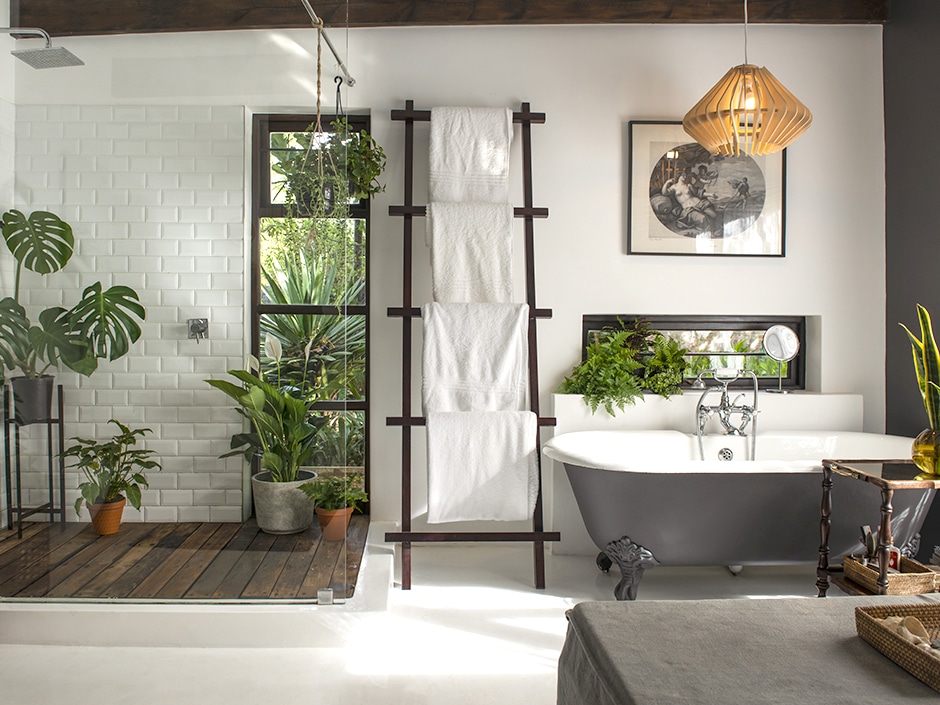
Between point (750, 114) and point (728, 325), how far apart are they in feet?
3.58

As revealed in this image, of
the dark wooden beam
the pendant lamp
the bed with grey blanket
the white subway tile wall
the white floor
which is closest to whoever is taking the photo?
the bed with grey blanket

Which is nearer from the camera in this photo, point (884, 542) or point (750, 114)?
point (884, 542)

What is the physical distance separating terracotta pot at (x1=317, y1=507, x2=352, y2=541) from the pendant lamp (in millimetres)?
2318

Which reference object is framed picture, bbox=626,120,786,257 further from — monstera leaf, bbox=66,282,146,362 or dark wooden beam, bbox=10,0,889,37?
monstera leaf, bbox=66,282,146,362

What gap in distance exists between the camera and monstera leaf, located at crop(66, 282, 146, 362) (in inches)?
98.4

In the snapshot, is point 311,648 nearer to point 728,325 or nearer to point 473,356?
point 473,356

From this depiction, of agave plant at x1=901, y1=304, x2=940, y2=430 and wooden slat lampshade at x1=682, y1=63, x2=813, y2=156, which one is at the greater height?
wooden slat lampshade at x1=682, y1=63, x2=813, y2=156

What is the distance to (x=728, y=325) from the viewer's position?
12.3 ft

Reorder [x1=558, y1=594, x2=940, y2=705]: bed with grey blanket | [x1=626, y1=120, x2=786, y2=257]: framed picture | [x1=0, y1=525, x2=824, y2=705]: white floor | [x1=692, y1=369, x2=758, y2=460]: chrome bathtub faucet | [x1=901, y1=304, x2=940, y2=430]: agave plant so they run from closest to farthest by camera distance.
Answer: [x1=558, y1=594, x2=940, y2=705]: bed with grey blanket → [x1=0, y1=525, x2=824, y2=705]: white floor → [x1=901, y1=304, x2=940, y2=430]: agave plant → [x1=692, y1=369, x2=758, y2=460]: chrome bathtub faucet → [x1=626, y1=120, x2=786, y2=257]: framed picture

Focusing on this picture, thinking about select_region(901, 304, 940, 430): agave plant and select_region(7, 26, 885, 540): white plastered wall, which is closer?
select_region(901, 304, 940, 430): agave plant

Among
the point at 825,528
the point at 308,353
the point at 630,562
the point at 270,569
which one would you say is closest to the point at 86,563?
the point at 270,569

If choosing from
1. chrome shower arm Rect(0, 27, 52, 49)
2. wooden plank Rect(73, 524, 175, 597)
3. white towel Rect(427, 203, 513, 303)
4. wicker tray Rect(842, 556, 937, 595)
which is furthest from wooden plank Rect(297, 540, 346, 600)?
chrome shower arm Rect(0, 27, 52, 49)

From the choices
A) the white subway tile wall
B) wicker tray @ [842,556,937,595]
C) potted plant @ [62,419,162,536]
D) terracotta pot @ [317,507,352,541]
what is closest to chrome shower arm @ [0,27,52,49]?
the white subway tile wall

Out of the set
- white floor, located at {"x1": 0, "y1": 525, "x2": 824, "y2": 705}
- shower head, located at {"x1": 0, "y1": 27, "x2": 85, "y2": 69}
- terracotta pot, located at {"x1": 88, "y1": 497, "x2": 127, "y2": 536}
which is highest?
shower head, located at {"x1": 0, "y1": 27, "x2": 85, "y2": 69}
